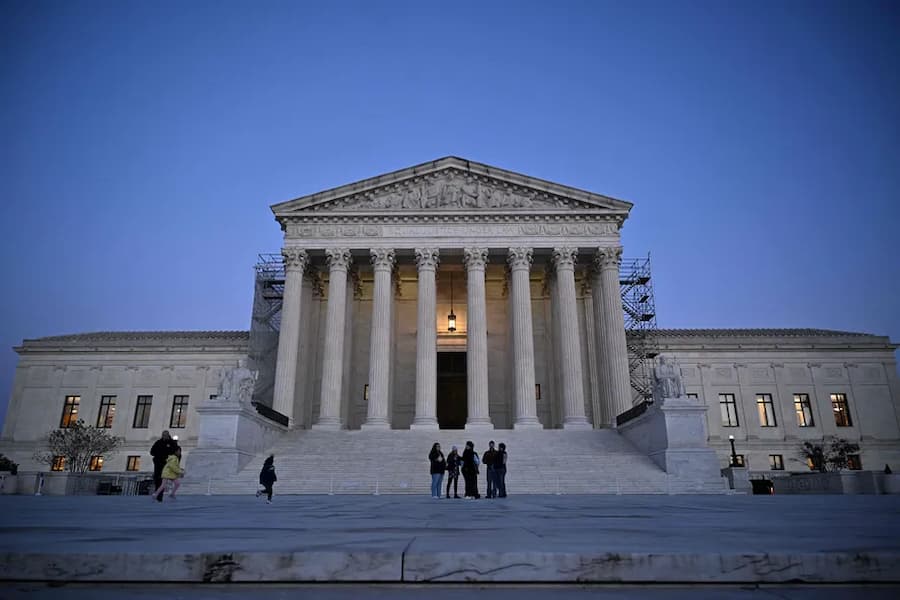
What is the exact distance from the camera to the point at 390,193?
35.6 meters

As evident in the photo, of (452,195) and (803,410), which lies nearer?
(452,195)

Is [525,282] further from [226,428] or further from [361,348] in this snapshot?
[226,428]

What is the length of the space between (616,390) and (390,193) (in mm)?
17402

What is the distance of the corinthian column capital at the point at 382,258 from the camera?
34250mm

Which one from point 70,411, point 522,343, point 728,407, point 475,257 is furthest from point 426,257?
point 70,411

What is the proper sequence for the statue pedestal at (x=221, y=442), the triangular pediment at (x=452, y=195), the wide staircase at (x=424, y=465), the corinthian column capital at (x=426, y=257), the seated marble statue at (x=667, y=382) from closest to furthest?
the wide staircase at (x=424, y=465), the statue pedestal at (x=221, y=442), the seated marble statue at (x=667, y=382), the corinthian column capital at (x=426, y=257), the triangular pediment at (x=452, y=195)

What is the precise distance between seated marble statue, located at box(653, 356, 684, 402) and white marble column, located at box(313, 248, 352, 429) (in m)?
16.3

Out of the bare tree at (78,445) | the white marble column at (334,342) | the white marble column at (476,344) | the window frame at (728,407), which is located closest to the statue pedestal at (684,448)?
the white marble column at (476,344)

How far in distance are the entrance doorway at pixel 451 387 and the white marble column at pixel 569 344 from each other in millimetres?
9574

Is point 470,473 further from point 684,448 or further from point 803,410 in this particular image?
point 803,410

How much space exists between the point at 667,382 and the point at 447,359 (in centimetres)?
1949

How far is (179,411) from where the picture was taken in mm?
43156

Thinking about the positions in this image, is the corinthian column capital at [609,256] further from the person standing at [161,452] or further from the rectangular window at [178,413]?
the rectangular window at [178,413]

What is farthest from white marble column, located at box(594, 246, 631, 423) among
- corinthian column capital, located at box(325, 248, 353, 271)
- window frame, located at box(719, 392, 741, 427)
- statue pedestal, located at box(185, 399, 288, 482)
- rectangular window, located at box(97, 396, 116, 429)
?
rectangular window, located at box(97, 396, 116, 429)
